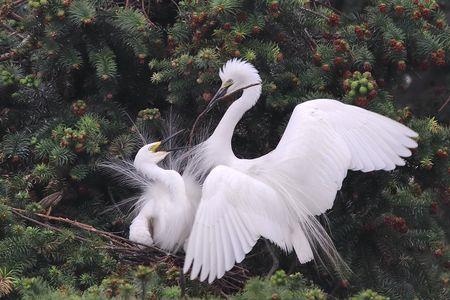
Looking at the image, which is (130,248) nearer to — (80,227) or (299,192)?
(80,227)

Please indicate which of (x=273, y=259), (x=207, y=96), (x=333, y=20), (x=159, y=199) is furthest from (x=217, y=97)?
(x=273, y=259)

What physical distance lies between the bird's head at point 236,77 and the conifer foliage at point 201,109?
41 mm

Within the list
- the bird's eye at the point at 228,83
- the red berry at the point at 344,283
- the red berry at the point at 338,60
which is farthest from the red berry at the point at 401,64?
the red berry at the point at 344,283

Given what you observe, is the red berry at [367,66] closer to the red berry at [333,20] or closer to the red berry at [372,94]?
the red berry at [372,94]

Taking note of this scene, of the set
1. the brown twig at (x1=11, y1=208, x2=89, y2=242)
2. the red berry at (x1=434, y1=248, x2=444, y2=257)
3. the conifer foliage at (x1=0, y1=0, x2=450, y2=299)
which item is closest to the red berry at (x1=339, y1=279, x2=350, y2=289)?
the conifer foliage at (x1=0, y1=0, x2=450, y2=299)

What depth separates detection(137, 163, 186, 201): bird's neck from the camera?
3.85 m

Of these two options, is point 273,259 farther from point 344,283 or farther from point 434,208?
point 434,208

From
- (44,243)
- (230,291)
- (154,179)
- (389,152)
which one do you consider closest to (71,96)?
(154,179)

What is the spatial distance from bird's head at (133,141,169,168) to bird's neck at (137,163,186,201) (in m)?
0.02

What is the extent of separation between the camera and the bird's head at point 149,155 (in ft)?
12.9

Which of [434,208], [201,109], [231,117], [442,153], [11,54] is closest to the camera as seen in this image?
[442,153]

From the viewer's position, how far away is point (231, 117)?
12.9 feet

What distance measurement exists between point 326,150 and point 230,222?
54 cm

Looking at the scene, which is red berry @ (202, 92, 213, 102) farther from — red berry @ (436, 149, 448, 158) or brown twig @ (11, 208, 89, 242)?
red berry @ (436, 149, 448, 158)
